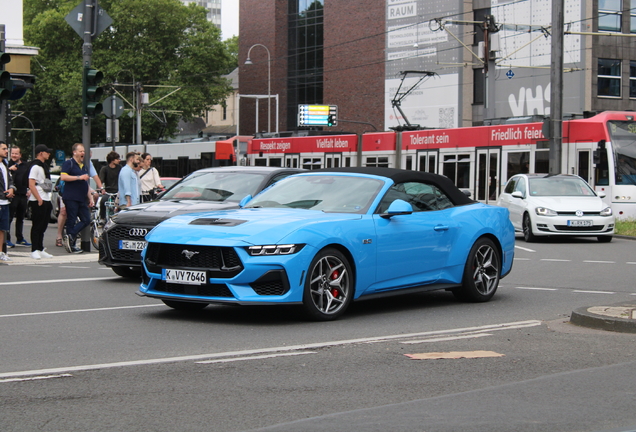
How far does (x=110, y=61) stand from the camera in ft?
207

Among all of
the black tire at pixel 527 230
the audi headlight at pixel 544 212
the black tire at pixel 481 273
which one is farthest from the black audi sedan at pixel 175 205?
the black tire at pixel 527 230

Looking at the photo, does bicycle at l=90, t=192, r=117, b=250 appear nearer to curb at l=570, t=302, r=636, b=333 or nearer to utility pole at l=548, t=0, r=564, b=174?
curb at l=570, t=302, r=636, b=333

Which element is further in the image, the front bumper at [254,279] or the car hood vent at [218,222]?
the car hood vent at [218,222]

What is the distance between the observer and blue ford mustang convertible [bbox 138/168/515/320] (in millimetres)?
8336

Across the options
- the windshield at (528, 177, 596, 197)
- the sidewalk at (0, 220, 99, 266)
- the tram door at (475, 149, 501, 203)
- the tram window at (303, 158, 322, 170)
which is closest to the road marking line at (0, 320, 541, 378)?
the sidewalk at (0, 220, 99, 266)

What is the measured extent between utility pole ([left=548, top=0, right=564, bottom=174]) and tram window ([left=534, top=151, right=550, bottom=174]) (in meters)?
0.53

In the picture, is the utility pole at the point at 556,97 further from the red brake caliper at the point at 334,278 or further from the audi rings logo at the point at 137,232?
the red brake caliper at the point at 334,278

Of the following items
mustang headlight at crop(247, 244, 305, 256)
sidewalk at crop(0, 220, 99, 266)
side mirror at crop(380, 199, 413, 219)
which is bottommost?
sidewalk at crop(0, 220, 99, 266)

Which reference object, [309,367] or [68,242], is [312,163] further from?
[309,367]

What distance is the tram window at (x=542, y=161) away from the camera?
28422mm

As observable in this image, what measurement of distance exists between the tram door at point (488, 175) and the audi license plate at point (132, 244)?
779 inches

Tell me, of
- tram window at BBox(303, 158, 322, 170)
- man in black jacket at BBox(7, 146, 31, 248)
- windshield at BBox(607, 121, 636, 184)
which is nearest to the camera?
man in black jacket at BBox(7, 146, 31, 248)

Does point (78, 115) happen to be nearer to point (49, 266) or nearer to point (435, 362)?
point (49, 266)

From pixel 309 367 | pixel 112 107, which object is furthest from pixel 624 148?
pixel 309 367
